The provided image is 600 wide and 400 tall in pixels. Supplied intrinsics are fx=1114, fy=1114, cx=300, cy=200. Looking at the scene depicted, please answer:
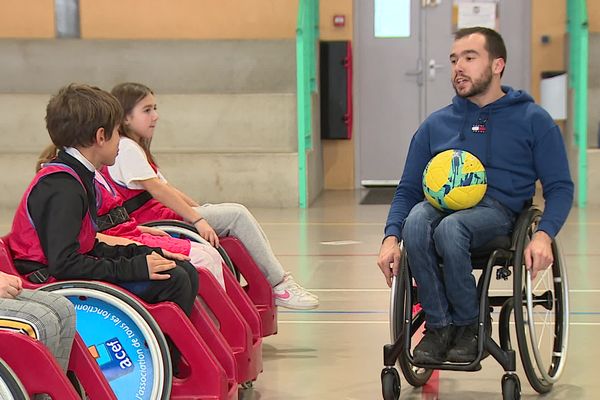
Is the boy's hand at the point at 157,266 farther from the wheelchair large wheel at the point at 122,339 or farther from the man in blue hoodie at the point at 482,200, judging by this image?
the man in blue hoodie at the point at 482,200

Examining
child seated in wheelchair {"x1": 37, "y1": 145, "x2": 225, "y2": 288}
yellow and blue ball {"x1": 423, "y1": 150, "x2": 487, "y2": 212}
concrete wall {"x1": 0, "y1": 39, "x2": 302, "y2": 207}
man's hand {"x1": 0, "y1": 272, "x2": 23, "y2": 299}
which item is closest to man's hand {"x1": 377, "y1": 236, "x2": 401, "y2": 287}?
yellow and blue ball {"x1": 423, "y1": 150, "x2": 487, "y2": 212}

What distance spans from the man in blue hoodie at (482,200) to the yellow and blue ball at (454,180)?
31 mm

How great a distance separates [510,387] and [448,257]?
13.7 inches

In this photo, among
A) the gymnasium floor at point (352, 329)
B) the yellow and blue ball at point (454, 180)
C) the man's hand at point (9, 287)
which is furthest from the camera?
the gymnasium floor at point (352, 329)

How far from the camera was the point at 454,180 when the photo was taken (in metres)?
2.81

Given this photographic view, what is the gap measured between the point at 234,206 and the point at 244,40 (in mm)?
5335

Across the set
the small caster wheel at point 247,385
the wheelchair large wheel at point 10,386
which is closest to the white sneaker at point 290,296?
the small caster wheel at point 247,385

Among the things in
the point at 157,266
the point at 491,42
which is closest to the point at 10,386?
the point at 157,266

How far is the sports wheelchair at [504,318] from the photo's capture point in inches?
106

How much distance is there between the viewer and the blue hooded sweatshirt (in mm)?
2910

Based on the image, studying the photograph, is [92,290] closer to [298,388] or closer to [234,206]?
[298,388]

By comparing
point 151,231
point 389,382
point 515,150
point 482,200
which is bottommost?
point 389,382

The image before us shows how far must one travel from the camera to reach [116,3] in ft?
28.7

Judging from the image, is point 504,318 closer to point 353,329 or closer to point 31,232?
point 353,329
